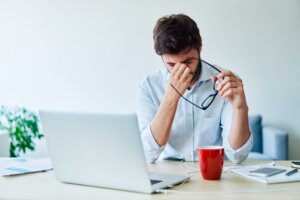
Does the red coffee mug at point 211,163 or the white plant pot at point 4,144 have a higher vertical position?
the red coffee mug at point 211,163

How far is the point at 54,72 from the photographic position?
3.53 meters

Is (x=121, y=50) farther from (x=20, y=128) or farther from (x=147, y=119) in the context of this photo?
(x=147, y=119)

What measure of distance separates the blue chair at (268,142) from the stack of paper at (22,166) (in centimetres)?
161

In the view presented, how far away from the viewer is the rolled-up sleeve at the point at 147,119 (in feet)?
4.63

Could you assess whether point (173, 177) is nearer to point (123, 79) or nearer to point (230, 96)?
point (230, 96)

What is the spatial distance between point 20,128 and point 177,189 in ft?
8.45

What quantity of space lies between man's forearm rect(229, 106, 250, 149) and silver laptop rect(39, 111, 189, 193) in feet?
1.13

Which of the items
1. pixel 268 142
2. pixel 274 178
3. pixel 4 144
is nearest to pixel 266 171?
pixel 274 178

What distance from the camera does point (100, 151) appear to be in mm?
1026

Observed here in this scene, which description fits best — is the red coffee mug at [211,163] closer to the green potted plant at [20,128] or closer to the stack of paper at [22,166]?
the stack of paper at [22,166]

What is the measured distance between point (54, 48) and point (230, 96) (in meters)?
2.44

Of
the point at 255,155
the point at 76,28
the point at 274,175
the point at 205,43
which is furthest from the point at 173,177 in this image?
the point at 76,28

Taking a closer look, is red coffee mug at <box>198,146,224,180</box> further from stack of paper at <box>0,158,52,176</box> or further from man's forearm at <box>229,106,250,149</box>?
stack of paper at <box>0,158,52,176</box>

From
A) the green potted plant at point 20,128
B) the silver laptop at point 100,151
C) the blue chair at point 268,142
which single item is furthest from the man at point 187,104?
the green potted plant at point 20,128
